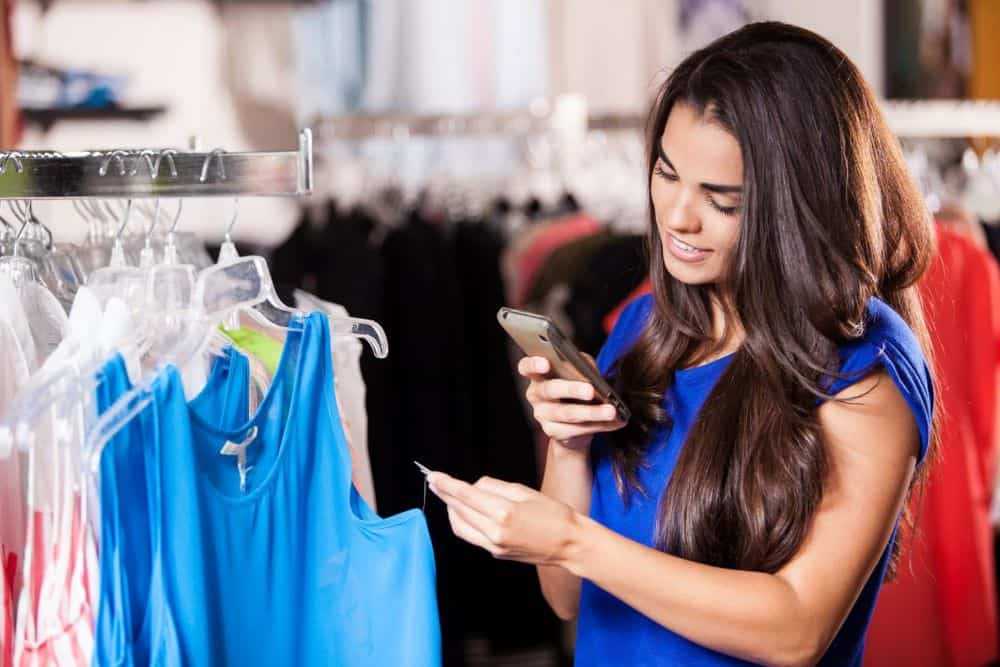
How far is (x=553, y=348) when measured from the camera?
1.19 metres

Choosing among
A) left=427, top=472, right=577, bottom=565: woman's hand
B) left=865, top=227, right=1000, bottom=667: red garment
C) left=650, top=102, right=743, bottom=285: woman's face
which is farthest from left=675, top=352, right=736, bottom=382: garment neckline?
left=865, top=227, right=1000, bottom=667: red garment

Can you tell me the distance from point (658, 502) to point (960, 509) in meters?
1.30

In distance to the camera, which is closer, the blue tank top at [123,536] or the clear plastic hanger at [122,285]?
the blue tank top at [123,536]

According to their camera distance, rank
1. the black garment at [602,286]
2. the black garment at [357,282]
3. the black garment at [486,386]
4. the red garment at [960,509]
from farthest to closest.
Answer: the black garment at [486,386] < the black garment at [357,282] < the black garment at [602,286] < the red garment at [960,509]

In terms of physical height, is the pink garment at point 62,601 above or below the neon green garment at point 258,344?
below

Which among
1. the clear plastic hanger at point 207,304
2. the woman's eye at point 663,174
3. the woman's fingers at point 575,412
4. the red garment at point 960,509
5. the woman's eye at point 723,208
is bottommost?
the red garment at point 960,509

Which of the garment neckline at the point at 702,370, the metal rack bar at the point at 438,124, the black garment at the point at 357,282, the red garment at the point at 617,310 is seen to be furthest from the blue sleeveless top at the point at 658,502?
the metal rack bar at the point at 438,124

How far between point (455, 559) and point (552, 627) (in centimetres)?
39

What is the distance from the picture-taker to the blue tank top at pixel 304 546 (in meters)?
1.15

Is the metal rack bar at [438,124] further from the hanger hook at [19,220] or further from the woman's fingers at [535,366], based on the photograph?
the woman's fingers at [535,366]

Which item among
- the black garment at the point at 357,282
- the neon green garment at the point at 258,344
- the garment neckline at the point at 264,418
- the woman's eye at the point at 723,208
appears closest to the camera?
the garment neckline at the point at 264,418

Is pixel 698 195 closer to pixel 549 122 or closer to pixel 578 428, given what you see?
pixel 578 428

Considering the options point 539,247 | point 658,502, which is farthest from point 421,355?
point 658,502

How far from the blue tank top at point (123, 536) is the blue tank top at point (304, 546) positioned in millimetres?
59
